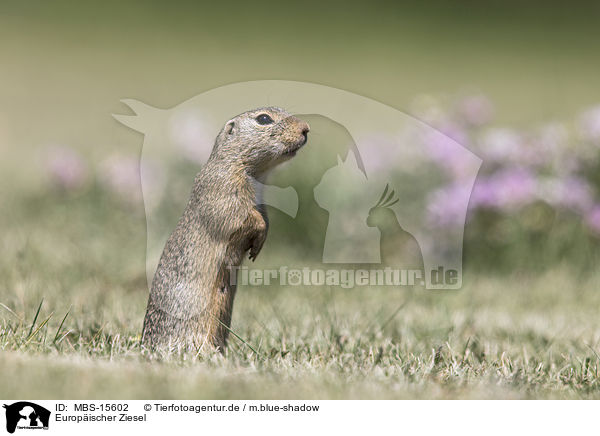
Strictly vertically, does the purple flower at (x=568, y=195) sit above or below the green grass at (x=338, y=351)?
above

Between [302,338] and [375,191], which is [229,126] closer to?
[302,338]

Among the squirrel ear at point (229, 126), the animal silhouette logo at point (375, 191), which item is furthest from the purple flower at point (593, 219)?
the squirrel ear at point (229, 126)

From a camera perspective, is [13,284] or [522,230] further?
[522,230]

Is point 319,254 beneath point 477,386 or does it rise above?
above

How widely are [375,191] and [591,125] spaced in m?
1.51

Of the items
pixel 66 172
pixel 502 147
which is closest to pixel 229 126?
pixel 502 147

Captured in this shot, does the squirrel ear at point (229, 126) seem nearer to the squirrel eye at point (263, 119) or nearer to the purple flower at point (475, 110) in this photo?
the squirrel eye at point (263, 119)

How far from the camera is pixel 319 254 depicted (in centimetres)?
532

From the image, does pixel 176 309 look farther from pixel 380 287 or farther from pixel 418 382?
pixel 380 287

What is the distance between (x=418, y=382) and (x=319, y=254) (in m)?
2.62

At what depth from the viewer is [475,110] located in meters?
5.55

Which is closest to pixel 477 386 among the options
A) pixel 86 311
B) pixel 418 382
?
pixel 418 382
